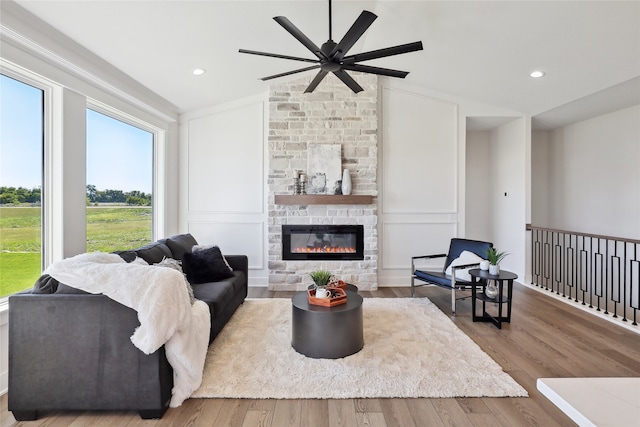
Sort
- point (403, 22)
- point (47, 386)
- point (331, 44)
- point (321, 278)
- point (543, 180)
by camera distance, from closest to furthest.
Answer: point (47, 386) → point (331, 44) → point (321, 278) → point (403, 22) → point (543, 180)

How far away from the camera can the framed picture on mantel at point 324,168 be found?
189 inches

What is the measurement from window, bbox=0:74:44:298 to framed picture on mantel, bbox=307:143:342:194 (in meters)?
3.12

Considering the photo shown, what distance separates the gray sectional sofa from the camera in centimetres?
196

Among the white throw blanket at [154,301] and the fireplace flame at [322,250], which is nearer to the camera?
the white throw blanket at [154,301]

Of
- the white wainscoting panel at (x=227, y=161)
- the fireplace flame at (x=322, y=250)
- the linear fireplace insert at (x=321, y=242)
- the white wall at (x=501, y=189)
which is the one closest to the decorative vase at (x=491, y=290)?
the linear fireplace insert at (x=321, y=242)

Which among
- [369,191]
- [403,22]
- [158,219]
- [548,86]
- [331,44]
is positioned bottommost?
[158,219]

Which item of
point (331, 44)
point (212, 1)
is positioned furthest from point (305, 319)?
point (212, 1)

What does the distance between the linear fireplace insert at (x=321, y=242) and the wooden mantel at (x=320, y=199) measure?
393mm

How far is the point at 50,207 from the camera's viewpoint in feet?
9.28

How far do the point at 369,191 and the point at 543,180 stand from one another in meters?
3.81

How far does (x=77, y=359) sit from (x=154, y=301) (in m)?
A: 0.64

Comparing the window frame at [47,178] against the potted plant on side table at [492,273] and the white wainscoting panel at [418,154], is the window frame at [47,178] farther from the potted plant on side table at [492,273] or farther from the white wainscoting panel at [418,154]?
the potted plant on side table at [492,273]

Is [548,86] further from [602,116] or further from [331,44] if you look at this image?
[331,44]

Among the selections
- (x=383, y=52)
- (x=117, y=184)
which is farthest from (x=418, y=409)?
(x=117, y=184)
